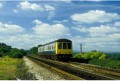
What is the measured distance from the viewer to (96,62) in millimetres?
27234

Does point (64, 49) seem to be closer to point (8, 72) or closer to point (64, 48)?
point (64, 48)

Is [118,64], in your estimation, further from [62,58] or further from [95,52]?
[62,58]

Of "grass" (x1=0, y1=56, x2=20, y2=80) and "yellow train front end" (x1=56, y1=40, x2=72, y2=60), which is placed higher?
"yellow train front end" (x1=56, y1=40, x2=72, y2=60)

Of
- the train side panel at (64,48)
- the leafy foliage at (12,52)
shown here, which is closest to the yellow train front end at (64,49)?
the train side panel at (64,48)

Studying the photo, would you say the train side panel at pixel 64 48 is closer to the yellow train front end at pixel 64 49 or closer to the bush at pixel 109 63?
the yellow train front end at pixel 64 49

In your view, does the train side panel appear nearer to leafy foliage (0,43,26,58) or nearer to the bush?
the bush

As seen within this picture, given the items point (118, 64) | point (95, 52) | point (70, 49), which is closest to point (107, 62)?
point (118, 64)

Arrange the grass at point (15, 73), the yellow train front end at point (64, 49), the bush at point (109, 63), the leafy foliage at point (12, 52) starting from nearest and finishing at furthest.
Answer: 1. the grass at point (15, 73)
2. the bush at point (109, 63)
3. the yellow train front end at point (64, 49)
4. the leafy foliage at point (12, 52)

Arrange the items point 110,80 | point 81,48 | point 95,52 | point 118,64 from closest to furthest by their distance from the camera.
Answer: point 110,80
point 118,64
point 95,52
point 81,48

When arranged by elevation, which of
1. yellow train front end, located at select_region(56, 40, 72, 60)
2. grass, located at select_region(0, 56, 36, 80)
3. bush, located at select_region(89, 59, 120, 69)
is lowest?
grass, located at select_region(0, 56, 36, 80)

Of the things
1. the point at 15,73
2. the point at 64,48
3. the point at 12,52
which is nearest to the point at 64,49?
the point at 64,48

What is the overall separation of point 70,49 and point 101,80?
25201mm

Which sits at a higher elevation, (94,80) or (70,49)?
(70,49)

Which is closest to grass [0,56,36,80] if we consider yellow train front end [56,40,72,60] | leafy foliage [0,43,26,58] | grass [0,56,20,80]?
grass [0,56,20,80]
